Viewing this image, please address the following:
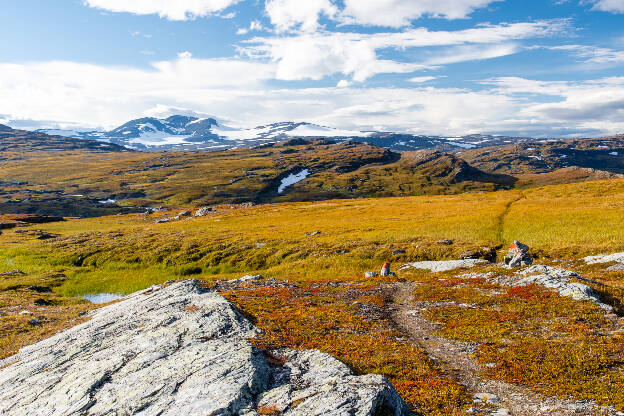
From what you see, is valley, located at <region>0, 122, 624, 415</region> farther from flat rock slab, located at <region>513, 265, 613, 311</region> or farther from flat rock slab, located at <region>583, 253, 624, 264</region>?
flat rock slab, located at <region>583, 253, 624, 264</region>

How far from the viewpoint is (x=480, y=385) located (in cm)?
1325

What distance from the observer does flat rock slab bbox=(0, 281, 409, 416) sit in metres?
10.6

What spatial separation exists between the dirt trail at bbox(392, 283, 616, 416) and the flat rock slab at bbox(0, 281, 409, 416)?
13.1 ft

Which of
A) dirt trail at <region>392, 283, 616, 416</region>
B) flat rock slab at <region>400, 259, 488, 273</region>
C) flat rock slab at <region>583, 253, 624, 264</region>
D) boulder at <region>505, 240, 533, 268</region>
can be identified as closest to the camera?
dirt trail at <region>392, 283, 616, 416</region>

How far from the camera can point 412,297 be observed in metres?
26.6

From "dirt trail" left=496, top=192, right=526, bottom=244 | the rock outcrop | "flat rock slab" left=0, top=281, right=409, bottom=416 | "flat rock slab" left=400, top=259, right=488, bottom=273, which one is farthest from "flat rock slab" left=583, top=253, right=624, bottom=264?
"flat rock slab" left=0, top=281, right=409, bottom=416

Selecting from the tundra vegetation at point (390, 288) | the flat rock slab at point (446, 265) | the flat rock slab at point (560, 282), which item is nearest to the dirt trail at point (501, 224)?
the tundra vegetation at point (390, 288)

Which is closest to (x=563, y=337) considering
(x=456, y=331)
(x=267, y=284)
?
(x=456, y=331)

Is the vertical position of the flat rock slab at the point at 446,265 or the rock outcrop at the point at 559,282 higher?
the rock outcrop at the point at 559,282

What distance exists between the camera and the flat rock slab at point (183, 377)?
34.7 ft

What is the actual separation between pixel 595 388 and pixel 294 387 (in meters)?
10.5

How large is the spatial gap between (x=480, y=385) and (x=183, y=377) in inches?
434

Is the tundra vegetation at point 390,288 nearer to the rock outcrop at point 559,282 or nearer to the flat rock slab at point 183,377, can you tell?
the rock outcrop at point 559,282

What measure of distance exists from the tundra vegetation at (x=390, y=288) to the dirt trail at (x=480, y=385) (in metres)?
0.47
